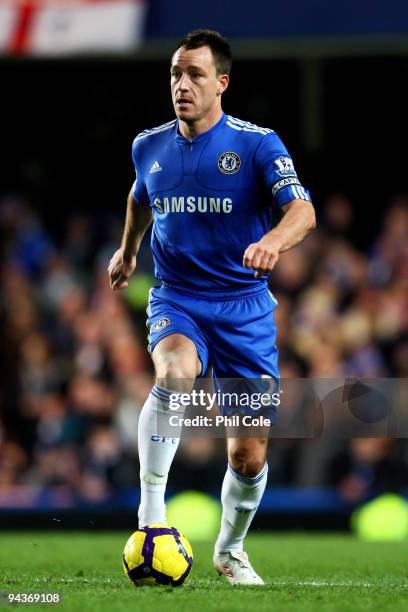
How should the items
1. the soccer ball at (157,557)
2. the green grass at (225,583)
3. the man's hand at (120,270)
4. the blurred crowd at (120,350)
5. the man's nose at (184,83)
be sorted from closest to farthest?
the green grass at (225,583) < the soccer ball at (157,557) < the man's nose at (184,83) < the man's hand at (120,270) < the blurred crowd at (120,350)

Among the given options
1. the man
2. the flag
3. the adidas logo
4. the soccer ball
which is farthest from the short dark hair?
the flag

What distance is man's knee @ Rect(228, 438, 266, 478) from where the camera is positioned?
605 centimetres

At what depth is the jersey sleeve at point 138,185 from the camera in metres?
6.26

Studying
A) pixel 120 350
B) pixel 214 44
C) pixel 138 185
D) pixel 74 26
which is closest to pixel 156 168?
pixel 138 185

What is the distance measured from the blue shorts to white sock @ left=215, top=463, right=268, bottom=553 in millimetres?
489

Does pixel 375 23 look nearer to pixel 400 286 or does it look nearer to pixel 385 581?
pixel 400 286

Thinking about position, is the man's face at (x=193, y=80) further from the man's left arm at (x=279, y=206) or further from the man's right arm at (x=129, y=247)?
the man's right arm at (x=129, y=247)

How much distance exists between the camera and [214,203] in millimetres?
5914

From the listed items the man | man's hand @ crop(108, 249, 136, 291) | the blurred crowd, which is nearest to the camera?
the man

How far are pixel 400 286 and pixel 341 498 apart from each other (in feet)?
8.66

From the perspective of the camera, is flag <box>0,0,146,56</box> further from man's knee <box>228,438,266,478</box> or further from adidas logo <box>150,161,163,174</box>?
man's knee <box>228,438,266,478</box>

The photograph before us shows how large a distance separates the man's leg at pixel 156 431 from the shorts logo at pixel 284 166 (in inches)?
33.8

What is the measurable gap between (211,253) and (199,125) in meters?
0.59

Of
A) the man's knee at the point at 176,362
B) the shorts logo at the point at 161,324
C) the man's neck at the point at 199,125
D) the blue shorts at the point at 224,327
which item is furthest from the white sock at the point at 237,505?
the man's neck at the point at 199,125
